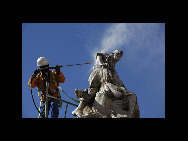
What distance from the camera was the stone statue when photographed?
8.69m

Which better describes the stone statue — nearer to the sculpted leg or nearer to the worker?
the sculpted leg

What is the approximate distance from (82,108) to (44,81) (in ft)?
4.99

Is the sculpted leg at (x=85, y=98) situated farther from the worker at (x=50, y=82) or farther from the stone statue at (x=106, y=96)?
the worker at (x=50, y=82)

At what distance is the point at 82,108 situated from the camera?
9.13 meters

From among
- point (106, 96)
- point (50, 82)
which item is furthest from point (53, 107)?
point (106, 96)

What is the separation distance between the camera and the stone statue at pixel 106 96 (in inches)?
342

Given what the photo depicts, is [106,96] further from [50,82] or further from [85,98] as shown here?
[50,82]

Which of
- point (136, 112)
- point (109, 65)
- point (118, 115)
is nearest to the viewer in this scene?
point (118, 115)

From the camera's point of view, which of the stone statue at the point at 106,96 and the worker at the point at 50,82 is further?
the worker at the point at 50,82

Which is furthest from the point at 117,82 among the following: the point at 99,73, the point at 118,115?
the point at 118,115

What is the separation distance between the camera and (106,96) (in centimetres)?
884

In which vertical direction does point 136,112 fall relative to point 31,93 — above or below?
below

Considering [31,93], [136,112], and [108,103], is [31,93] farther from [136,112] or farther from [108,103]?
[136,112]

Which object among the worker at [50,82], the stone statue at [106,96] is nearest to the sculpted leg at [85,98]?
the stone statue at [106,96]
